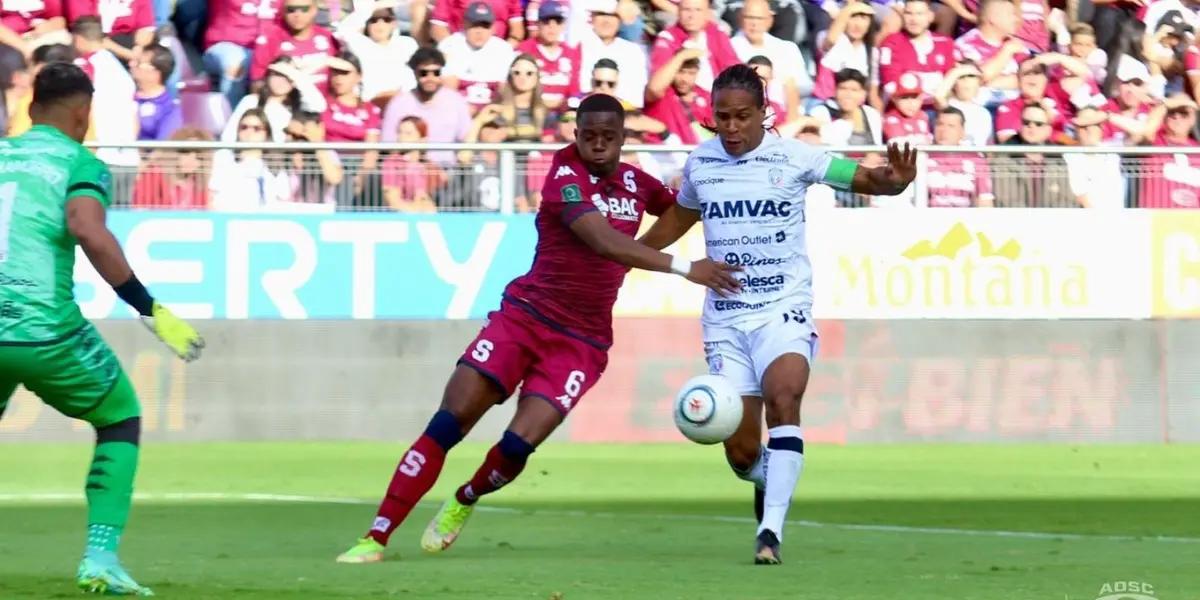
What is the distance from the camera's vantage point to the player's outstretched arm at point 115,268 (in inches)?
293

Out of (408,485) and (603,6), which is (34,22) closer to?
(603,6)

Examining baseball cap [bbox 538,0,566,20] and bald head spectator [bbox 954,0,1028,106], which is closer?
baseball cap [bbox 538,0,566,20]

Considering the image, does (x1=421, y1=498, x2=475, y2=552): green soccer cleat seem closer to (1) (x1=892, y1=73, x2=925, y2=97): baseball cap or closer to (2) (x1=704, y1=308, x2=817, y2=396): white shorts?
(2) (x1=704, y1=308, x2=817, y2=396): white shorts

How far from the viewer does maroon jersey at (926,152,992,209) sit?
17.2 meters

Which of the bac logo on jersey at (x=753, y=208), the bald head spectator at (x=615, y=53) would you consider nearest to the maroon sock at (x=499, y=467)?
the bac logo on jersey at (x=753, y=208)

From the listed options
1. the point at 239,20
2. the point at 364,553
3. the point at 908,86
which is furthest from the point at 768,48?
the point at 364,553

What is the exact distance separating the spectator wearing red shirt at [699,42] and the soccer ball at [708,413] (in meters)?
9.31

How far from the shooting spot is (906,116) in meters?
18.4

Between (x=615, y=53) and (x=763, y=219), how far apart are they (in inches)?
357

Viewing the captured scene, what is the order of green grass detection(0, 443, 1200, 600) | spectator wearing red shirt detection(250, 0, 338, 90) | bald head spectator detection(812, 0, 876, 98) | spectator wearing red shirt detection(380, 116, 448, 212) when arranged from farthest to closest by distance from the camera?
bald head spectator detection(812, 0, 876, 98)
spectator wearing red shirt detection(250, 0, 338, 90)
spectator wearing red shirt detection(380, 116, 448, 212)
green grass detection(0, 443, 1200, 600)

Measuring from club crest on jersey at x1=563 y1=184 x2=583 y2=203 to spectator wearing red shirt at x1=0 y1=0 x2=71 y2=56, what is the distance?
899cm

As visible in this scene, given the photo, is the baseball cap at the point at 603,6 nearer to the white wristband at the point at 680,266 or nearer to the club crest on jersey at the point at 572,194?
the club crest on jersey at the point at 572,194

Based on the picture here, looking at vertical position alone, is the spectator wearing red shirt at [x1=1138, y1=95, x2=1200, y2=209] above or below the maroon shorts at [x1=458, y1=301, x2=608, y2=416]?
above

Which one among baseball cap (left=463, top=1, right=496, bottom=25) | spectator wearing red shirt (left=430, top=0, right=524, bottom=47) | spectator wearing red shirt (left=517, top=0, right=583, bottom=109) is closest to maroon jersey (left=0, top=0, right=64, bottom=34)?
spectator wearing red shirt (left=430, top=0, right=524, bottom=47)
